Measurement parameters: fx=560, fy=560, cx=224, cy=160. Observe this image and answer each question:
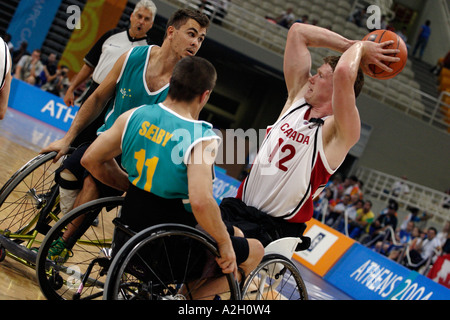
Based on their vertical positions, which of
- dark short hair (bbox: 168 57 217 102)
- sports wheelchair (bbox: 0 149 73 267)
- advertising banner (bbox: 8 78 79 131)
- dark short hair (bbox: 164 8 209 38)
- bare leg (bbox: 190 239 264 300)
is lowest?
advertising banner (bbox: 8 78 79 131)

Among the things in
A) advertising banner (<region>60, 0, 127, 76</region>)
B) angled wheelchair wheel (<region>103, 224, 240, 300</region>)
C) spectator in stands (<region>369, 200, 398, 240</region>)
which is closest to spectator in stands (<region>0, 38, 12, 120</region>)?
angled wheelchair wheel (<region>103, 224, 240, 300</region>)

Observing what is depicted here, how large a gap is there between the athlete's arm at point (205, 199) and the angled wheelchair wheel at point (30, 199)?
1.17m

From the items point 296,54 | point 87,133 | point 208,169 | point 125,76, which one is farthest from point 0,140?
point 208,169

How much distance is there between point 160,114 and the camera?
2660 millimetres

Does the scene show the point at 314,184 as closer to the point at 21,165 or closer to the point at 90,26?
the point at 21,165

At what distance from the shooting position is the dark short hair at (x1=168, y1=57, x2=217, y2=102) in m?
Result: 2.65

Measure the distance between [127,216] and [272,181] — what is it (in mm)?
984

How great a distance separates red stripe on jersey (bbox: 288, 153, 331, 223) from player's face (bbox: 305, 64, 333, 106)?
1.27 ft

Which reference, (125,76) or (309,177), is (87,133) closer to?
(125,76)

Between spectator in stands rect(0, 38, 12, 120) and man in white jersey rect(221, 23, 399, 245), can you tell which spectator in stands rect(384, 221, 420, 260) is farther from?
spectator in stands rect(0, 38, 12, 120)

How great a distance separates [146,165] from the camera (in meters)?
2.66

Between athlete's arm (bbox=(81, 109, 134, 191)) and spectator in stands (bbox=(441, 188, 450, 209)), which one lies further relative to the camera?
spectator in stands (bbox=(441, 188, 450, 209))

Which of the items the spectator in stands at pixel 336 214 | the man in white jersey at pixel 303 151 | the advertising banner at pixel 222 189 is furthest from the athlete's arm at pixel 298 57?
the spectator in stands at pixel 336 214

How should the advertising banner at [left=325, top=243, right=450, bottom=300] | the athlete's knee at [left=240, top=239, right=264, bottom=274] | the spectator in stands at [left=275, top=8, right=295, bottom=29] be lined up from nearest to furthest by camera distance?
1. the athlete's knee at [left=240, top=239, right=264, bottom=274]
2. the advertising banner at [left=325, top=243, right=450, bottom=300]
3. the spectator in stands at [left=275, top=8, right=295, bottom=29]
